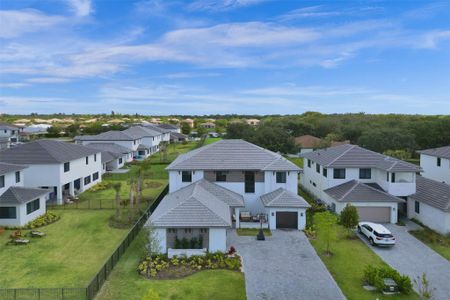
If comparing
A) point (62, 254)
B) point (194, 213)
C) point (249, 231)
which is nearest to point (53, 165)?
point (62, 254)

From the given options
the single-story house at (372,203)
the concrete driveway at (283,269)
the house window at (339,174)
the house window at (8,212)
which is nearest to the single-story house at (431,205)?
the single-story house at (372,203)

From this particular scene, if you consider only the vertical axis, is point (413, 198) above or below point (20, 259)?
above

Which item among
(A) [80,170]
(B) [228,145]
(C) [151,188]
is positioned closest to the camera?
(B) [228,145]

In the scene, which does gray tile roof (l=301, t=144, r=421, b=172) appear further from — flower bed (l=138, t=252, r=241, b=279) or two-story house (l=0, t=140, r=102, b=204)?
two-story house (l=0, t=140, r=102, b=204)

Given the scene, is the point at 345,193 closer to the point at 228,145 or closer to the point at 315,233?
the point at 315,233

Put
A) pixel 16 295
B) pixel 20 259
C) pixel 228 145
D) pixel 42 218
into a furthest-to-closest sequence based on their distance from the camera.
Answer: pixel 228 145, pixel 42 218, pixel 20 259, pixel 16 295

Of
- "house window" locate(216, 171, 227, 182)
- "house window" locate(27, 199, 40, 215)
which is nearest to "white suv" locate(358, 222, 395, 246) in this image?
"house window" locate(216, 171, 227, 182)

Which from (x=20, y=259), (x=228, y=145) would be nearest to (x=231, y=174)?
(x=228, y=145)
